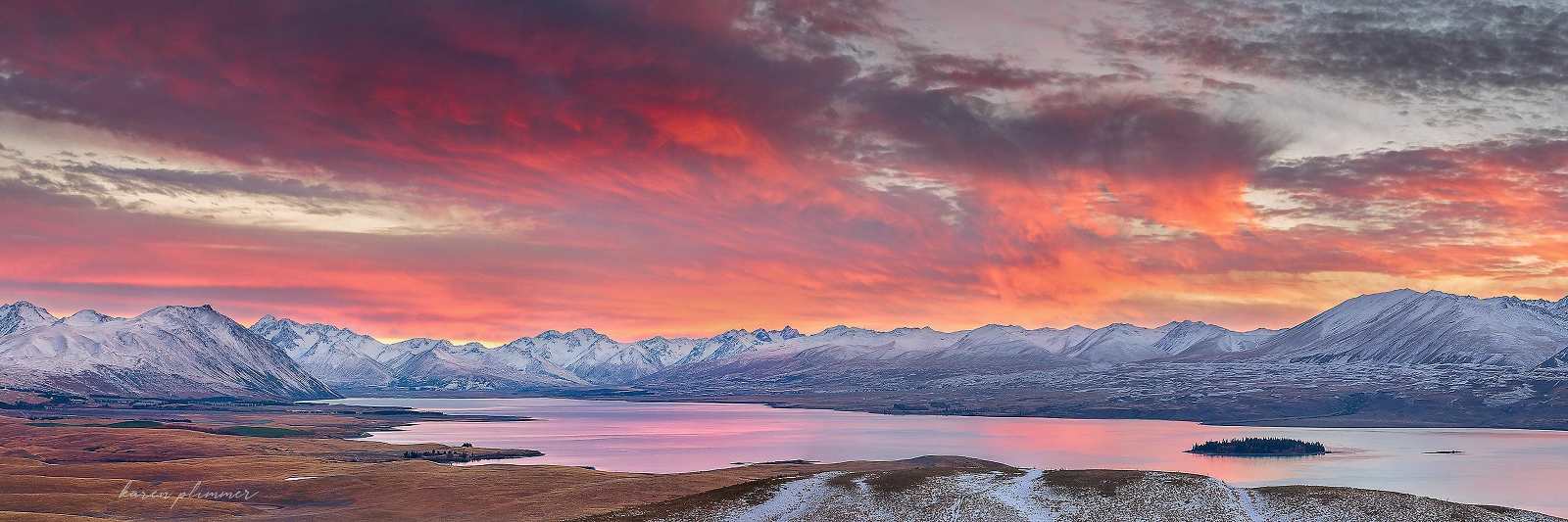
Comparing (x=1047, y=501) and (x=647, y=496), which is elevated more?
(x=1047, y=501)

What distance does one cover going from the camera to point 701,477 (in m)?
139

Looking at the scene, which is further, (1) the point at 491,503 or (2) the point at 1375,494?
(1) the point at 491,503

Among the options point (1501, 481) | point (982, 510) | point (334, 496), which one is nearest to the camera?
point (982, 510)

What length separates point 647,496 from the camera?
384ft

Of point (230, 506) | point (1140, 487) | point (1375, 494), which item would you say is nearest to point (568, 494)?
point (230, 506)

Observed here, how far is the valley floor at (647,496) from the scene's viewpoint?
83.4 m

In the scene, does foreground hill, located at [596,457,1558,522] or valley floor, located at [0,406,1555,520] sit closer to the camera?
foreground hill, located at [596,457,1558,522]

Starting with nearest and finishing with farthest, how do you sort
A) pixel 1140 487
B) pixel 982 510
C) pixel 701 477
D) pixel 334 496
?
1. pixel 982 510
2. pixel 1140 487
3. pixel 334 496
4. pixel 701 477

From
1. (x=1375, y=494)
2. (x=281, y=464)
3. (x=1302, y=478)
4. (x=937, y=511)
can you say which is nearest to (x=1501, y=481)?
(x=1302, y=478)

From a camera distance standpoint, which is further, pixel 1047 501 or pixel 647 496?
pixel 647 496

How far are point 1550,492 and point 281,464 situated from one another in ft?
580

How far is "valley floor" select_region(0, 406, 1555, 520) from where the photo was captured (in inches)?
3285

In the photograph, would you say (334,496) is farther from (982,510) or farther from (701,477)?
→ (982,510)

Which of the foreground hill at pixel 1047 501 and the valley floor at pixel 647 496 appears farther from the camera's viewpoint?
the valley floor at pixel 647 496
